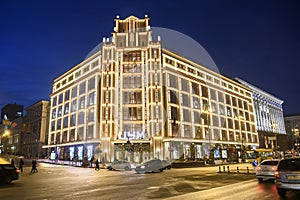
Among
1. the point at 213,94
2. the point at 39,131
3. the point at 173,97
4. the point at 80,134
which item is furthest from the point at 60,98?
the point at 213,94

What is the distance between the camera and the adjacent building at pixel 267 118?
9594 cm

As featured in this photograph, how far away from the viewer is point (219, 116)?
238ft

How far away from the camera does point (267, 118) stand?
105 metres

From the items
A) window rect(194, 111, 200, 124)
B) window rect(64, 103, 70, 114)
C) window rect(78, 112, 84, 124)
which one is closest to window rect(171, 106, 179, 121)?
window rect(194, 111, 200, 124)

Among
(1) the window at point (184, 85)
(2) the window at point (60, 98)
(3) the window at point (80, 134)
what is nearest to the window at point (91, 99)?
(3) the window at point (80, 134)

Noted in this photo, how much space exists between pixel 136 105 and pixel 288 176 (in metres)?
43.7

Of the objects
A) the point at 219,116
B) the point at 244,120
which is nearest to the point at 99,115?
the point at 219,116

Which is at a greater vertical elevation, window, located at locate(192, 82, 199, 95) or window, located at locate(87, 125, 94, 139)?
window, located at locate(192, 82, 199, 95)

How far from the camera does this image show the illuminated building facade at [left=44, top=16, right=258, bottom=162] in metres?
50.8

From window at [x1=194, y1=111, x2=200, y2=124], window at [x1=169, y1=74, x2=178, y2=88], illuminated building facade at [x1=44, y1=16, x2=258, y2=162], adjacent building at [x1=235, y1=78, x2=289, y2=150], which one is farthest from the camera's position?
adjacent building at [x1=235, y1=78, x2=289, y2=150]

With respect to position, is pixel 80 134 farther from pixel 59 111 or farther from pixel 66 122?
pixel 59 111

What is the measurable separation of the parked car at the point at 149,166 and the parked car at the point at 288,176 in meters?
19.1

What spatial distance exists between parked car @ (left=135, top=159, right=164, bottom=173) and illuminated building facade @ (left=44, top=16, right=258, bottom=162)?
13265 millimetres

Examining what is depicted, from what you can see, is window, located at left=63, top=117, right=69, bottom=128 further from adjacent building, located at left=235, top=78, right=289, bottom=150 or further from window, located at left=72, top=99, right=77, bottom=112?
adjacent building, located at left=235, top=78, right=289, bottom=150
